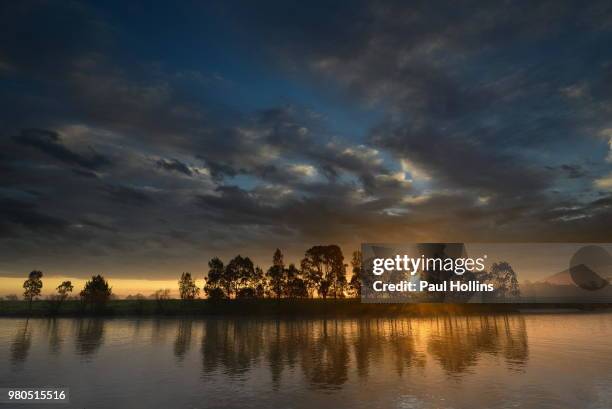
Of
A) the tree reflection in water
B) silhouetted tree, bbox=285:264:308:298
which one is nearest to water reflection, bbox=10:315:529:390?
the tree reflection in water

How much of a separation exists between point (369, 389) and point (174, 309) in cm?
14685

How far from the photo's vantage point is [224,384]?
42094mm

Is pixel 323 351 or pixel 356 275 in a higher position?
pixel 356 275

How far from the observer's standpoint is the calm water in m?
36.2

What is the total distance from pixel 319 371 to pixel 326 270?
446ft

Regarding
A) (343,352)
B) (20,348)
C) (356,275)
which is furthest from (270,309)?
(343,352)

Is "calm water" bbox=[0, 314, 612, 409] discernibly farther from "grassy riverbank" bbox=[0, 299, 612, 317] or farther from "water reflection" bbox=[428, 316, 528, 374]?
"grassy riverbank" bbox=[0, 299, 612, 317]

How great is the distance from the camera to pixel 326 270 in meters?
184

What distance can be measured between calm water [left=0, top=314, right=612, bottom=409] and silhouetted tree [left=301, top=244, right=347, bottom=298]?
9827cm

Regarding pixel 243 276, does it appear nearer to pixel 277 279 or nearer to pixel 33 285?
pixel 277 279

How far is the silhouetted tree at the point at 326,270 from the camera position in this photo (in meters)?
183

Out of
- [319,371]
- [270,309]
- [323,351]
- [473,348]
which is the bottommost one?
[473,348]

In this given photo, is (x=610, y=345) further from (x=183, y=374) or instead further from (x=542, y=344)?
(x=183, y=374)

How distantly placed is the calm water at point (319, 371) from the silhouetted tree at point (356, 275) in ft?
334
